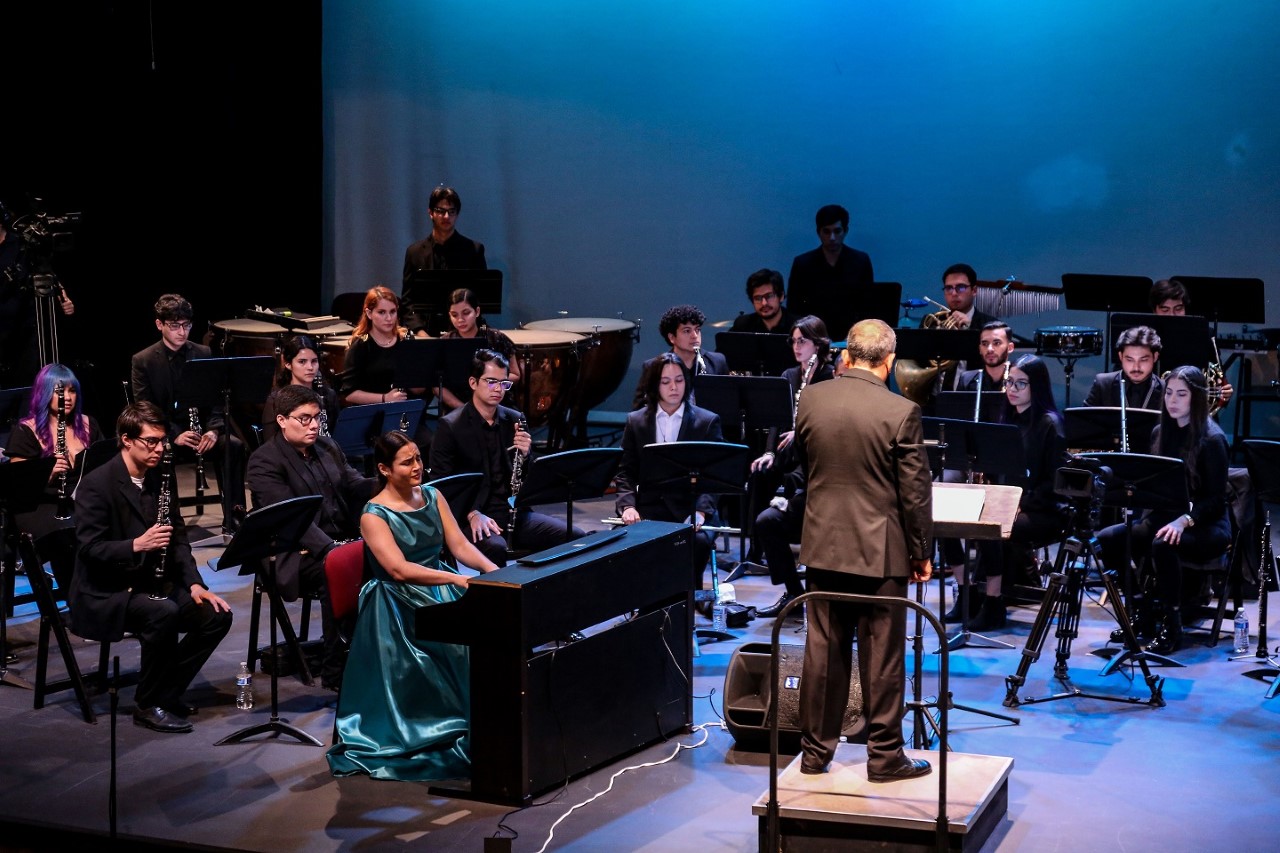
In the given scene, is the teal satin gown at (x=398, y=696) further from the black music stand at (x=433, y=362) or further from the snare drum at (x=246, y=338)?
the snare drum at (x=246, y=338)

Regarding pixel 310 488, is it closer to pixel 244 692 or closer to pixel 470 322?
pixel 244 692

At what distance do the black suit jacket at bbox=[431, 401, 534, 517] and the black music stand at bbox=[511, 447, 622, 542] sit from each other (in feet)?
1.76

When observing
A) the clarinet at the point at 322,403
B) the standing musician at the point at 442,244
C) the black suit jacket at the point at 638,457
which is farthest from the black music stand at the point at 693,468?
the standing musician at the point at 442,244

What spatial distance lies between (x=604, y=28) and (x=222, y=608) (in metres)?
7.45

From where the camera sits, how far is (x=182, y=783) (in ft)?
18.3

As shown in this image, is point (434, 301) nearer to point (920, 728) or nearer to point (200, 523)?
point (200, 523)

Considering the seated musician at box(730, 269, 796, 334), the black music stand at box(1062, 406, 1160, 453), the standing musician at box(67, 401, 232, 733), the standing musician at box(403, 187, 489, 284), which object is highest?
the standing musician at box(403, 187, 489, 284)

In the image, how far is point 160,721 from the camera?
6.16 metres

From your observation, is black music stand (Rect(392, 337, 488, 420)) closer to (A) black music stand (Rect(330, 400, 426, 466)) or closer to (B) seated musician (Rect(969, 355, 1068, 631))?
(A) black music stand (Rect(330, 400, 426, 466))

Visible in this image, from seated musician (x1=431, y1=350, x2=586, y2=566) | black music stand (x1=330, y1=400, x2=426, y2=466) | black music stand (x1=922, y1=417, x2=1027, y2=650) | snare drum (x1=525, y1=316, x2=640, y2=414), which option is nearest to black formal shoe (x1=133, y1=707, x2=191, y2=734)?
black music stand (x1=330, y1=400, x2=426, y2=466)

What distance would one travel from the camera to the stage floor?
199 inches

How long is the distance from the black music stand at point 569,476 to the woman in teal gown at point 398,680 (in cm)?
96

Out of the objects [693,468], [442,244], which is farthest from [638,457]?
[442,244]

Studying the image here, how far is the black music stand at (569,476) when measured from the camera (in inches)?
264
